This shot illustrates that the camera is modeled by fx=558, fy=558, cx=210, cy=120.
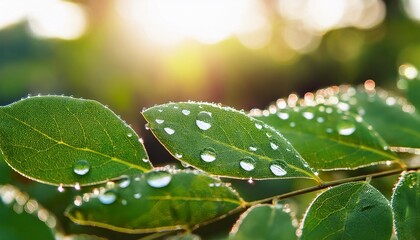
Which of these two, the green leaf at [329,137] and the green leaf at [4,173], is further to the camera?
the green leaf at [4,173]

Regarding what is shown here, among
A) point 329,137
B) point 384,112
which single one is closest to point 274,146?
point 329,137

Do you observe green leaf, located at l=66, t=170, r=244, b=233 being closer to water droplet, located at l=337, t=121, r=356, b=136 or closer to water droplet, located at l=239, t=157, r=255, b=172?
water droplet, located at l=239, t=157, r=255, b=172

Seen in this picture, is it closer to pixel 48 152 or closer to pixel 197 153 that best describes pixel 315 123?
pixel 197 153

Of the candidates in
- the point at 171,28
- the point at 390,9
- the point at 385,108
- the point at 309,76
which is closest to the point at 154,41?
the point at 171,28

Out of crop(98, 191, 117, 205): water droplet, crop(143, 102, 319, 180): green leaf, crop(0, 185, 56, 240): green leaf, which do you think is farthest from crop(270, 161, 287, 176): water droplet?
crop(0, 185, 56, 240): green leaf

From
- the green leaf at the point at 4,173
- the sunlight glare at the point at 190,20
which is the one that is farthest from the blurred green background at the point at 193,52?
the green leaf at the point at 4,173

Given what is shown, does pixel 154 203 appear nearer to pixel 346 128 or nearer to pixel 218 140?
pixel 218 140

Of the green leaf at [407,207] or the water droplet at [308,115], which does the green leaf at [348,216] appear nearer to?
the green leaf at [407,207]
